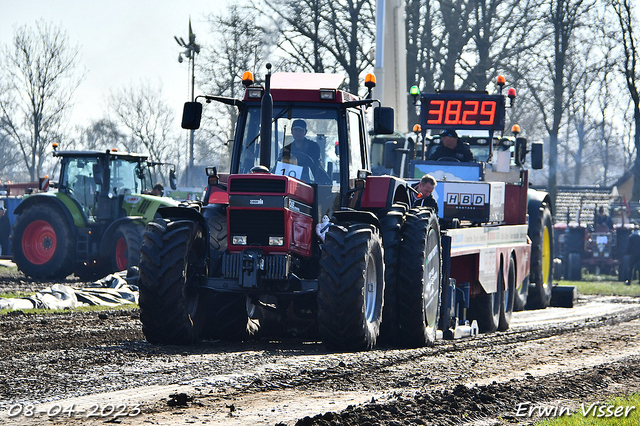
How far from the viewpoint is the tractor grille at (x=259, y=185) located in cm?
844

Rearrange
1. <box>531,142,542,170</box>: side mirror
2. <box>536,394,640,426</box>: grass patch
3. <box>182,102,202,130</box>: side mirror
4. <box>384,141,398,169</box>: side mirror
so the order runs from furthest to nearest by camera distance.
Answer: <box>531,142,542,170</box>: side mirror < <box>384,141,398,169</box>: side mirror < <box>182,102,202,130</box>: side mirror < <box>536,394,640,426</box>: grass patch

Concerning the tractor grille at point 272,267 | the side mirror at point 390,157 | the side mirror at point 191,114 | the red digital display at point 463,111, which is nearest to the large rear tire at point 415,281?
the tractor grille at point 272,267

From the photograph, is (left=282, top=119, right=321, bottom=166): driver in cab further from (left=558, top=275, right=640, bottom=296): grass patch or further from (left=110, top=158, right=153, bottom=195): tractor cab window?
(left=558, top=275, right=640, bottom=296): grass patch

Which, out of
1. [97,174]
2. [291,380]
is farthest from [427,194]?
[97,174]

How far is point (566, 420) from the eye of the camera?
5922mm

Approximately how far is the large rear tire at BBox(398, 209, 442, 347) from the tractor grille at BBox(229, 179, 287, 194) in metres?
1.60

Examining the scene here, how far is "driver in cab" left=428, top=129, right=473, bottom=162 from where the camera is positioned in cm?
1559

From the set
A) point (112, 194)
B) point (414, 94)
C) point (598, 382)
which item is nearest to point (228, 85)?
point (112, 194)

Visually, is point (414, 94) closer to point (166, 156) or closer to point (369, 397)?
point (369, 397)

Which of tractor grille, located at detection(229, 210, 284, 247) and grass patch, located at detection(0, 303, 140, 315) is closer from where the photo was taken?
tractor grille, located at detection(229, 210, 284, 247)

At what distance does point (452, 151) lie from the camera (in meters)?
15.6

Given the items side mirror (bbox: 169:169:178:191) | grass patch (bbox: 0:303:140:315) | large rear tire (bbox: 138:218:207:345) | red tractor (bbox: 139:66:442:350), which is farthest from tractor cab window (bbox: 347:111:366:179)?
side mirror (bbox: 169:169:178:191)

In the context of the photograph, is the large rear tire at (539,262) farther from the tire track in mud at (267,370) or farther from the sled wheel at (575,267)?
the sled wheel at (575,267)

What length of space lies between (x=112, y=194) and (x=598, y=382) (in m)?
13.4
